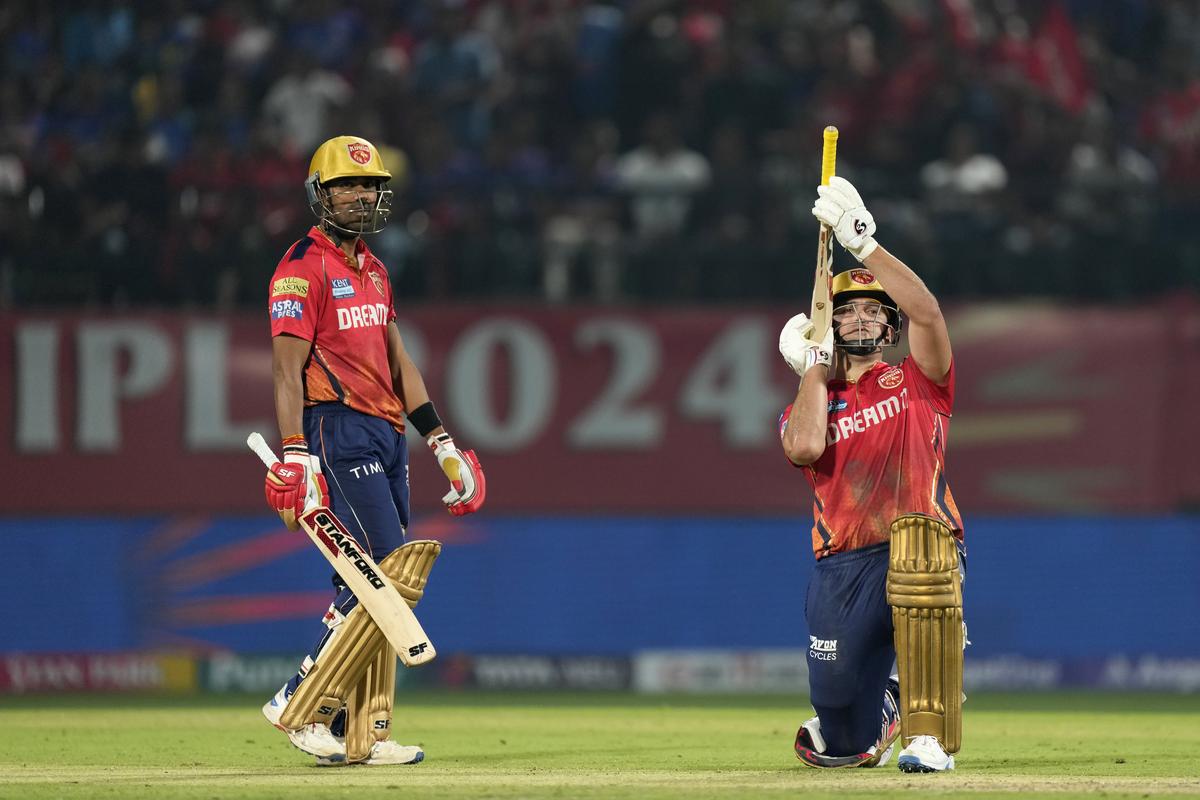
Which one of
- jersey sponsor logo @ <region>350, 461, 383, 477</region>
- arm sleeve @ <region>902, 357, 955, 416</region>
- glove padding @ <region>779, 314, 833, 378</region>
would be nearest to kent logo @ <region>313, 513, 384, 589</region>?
jersey sponsor logo @ <region>350, 461, 383, 477</region>

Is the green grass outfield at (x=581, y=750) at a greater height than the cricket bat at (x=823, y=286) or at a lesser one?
lesser

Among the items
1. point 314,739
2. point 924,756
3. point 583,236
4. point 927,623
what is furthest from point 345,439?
point 583,236

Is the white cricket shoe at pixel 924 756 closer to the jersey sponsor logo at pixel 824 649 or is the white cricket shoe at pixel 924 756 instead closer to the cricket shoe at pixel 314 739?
the jersey sponsor logo at pixel 824 649

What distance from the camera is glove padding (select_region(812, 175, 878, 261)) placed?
7.25 meters

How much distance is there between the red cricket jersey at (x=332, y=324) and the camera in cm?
768

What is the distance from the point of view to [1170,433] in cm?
1335

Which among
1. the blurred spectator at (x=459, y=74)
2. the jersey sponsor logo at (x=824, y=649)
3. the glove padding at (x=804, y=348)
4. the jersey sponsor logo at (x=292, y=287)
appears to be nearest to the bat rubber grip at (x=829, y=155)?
the glove padding at (x=804, y=348)

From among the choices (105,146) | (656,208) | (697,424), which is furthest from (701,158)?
(105,146)

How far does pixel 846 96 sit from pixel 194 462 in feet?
17.9

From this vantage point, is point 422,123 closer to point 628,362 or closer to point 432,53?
point 432,53

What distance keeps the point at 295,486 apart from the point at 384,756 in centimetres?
111

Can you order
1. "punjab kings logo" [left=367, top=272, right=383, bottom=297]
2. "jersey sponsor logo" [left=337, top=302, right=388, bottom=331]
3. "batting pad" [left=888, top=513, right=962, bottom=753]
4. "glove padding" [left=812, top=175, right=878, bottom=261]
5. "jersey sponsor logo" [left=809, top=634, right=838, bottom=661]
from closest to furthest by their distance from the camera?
"batting pad" [left=888, top=513, right=962, bottom=753] < "glove padding" [left=812, top=175, right=878, bottom=261] < "jersey sponsor logo" [left=809, top=634, right=838, bottom=661] < "jersey sponsor logo" [left=337, top=302, right=388, bottom=331] < "punjab kings logo" [left=367, top=272, right=383, bottom=297]

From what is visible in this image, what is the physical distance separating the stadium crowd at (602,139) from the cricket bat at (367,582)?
5.98 m

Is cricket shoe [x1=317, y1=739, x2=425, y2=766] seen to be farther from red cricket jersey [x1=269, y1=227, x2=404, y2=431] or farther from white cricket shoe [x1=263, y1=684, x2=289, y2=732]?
red cricket jersey [x1=269, y1=227, x2=404, y2=431]
